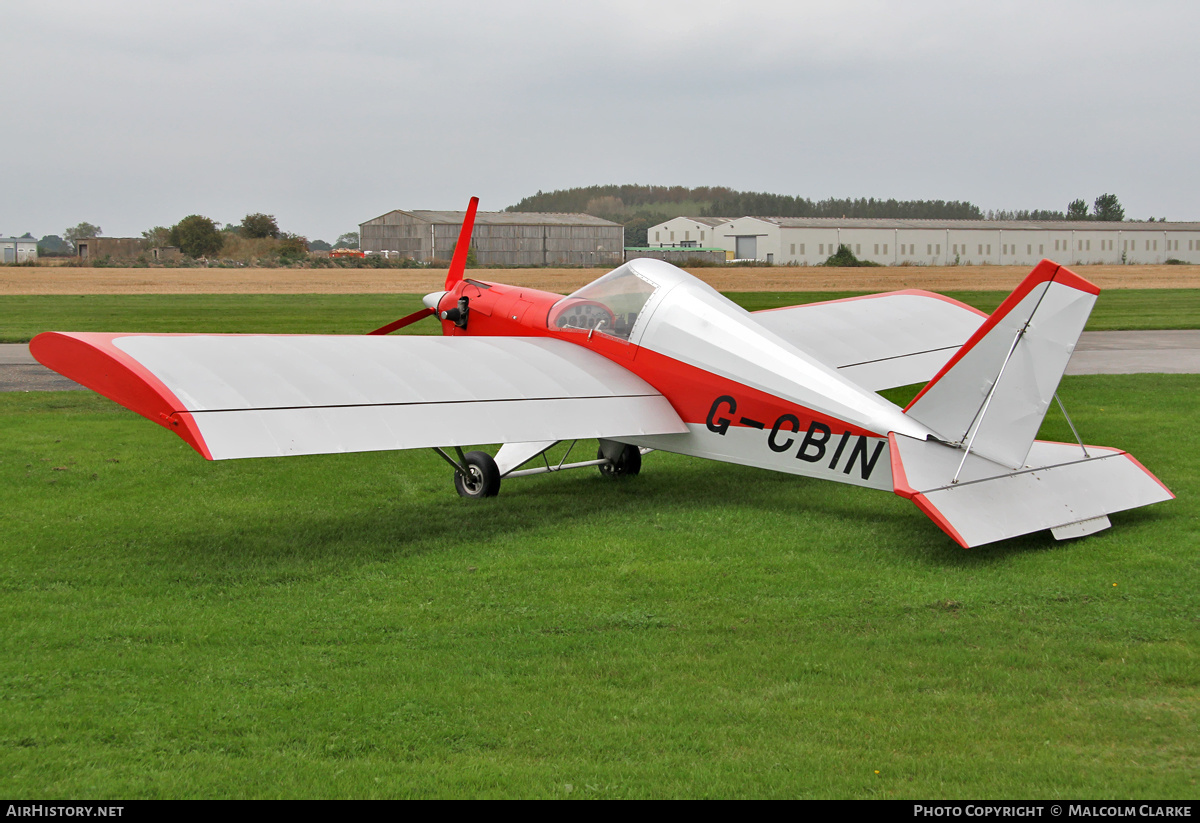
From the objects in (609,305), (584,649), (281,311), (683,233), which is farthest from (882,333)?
(683,233)

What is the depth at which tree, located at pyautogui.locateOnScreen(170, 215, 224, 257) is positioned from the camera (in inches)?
3927

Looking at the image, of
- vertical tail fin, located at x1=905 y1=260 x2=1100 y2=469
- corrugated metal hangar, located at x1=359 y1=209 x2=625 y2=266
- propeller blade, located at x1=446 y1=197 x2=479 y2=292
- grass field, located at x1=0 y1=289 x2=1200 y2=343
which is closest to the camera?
vertical tail fin, located at x1=905 y1=260 x2=1100 y2=469

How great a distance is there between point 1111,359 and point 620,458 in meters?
14.2

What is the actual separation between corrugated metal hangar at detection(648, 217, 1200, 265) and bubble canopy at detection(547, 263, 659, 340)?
69999mm

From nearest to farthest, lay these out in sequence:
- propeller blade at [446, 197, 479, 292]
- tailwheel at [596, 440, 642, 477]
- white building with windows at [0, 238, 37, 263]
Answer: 1. tailwheel at [596, 440, 642, 477]
2. propeller blade at [446, 197, 479, 292]
3. white building with windows at [0, 238, 37, 263]

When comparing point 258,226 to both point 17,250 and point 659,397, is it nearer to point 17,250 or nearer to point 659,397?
point 17,250

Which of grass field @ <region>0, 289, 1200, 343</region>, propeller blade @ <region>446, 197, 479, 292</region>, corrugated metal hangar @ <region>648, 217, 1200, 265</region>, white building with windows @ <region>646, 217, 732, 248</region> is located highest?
white building with windows @ <region>646, 217, 732, 248</region>

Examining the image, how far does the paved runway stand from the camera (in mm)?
18141

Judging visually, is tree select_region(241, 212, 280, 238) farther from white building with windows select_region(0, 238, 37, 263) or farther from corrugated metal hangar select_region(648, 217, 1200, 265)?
corrugated metal hangar select_region(648, 217, 1200, 265)

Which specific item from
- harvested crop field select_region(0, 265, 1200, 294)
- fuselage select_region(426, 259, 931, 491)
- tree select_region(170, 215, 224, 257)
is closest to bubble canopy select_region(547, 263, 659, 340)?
fuselage select_region(426, 259, 931, 491)

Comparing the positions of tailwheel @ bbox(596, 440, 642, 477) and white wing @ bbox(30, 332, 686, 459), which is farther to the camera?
tailwheel @ bbox(596, 440, 642, 477)

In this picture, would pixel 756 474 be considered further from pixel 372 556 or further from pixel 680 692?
pixel 680 692

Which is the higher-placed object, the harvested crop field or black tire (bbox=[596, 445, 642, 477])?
the harvested crop field

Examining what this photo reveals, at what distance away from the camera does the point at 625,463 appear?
10.9 meters
